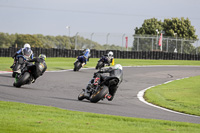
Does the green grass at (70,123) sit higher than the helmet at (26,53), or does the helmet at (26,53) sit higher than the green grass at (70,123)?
the helmet at (26,53)

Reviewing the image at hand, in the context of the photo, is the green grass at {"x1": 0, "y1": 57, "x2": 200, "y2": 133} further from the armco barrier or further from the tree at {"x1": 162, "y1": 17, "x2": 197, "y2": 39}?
the tree at {"x1": 162, "y1": 17, "x2": 197, "y2": 39}

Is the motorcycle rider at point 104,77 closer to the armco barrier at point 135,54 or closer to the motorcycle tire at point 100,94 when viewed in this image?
the motorcycle tire at point 100,94

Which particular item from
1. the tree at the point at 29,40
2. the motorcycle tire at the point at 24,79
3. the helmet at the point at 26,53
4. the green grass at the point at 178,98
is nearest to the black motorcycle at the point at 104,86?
the green grass at the point at 178,98

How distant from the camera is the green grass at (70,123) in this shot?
7.41 metres

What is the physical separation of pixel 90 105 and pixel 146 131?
405 centimetres

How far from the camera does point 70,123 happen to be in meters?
8.13

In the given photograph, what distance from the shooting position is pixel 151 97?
1516cm

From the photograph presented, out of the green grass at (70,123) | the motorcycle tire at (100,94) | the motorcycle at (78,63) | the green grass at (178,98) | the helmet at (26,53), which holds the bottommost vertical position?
A: the green grass at (178,98)

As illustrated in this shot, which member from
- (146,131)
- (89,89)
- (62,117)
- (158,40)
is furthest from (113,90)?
(158,40)

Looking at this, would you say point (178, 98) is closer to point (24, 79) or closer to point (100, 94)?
point (100, 94)

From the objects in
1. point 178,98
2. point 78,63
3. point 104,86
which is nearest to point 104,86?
point 104,86

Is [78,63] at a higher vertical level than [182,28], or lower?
lower

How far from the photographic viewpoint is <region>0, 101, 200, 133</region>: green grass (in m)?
7.41

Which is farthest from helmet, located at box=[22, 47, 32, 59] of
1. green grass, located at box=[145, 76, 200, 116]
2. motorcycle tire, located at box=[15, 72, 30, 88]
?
green grass, located at box=[145, 76, 200, 116]
